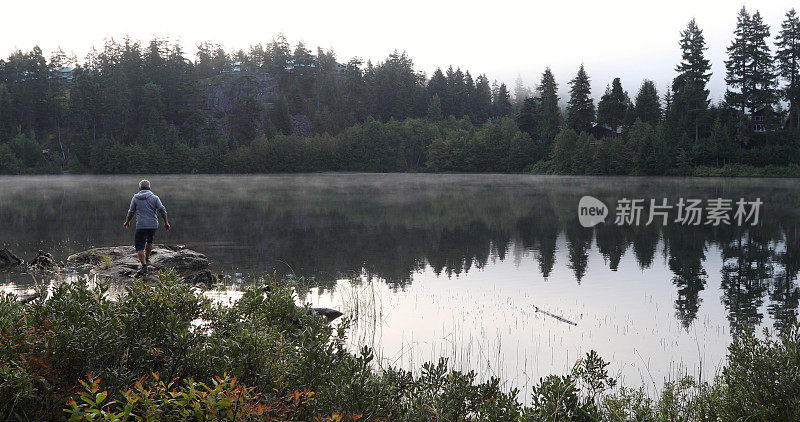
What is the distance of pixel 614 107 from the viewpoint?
327ft

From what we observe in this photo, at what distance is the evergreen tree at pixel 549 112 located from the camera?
351 ft

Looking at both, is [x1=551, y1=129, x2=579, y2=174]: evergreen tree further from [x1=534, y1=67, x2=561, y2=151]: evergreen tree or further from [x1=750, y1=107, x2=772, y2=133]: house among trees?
[x1=750, y1=107, x2=772, y2=133]: house among trees

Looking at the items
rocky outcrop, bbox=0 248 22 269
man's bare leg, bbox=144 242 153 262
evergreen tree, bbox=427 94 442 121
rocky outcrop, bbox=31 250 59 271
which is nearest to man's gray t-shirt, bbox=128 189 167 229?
man's bare leg, bbox=144 242 153 262

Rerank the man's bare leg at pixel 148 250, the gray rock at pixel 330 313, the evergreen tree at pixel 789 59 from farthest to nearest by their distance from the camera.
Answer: the evergreen tree at pixel 789 59 → the man's bare leg at pixel 148 250 → the gray rock at pixel 330 313

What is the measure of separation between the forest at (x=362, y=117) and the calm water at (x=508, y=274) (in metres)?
53.5

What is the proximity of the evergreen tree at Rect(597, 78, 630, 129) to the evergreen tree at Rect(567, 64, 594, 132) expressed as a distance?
2.18 metres

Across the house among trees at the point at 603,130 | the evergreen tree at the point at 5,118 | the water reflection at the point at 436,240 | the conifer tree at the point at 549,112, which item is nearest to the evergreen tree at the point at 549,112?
the conifer tree at the point at 549,112

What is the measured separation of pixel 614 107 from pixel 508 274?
9046cm

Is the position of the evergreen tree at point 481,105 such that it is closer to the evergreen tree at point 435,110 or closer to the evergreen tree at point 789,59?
the evergreen tree at point 435,110

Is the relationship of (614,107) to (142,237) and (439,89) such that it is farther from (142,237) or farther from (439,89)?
(142,237)

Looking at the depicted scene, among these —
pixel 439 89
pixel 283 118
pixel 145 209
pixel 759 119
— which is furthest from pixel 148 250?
pixel 439 89

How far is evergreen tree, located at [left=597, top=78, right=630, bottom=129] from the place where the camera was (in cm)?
10000

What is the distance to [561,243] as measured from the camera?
24.2 m

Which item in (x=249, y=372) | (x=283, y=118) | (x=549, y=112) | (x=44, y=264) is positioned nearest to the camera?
(x=249, y=372)
